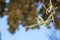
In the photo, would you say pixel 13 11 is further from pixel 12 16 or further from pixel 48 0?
pixel 48 0

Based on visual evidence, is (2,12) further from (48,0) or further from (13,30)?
(48,0)

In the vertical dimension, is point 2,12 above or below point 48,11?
below

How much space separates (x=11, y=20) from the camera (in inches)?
113

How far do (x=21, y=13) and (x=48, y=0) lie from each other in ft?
7.25

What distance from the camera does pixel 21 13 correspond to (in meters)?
3.01

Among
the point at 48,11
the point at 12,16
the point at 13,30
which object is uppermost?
the point at 48,11

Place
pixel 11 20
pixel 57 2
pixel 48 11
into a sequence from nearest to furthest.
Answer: pixel 48 11 → pixel 57 2 → pixel 11 20

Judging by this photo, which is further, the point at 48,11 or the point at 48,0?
the point at 48,0

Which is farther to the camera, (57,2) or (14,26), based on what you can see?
(14,26)

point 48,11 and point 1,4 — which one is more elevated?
point 48,11

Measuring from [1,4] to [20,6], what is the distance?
288 mm

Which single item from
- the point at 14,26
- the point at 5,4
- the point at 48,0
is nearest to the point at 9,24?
the point at 14,26

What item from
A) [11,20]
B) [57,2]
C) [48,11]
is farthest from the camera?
[11,20]

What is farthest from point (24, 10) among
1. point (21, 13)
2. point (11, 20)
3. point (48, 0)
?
point (48, 0)
